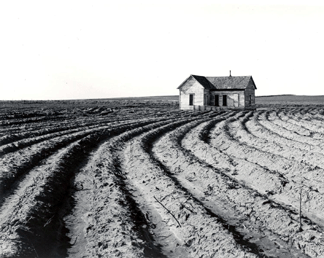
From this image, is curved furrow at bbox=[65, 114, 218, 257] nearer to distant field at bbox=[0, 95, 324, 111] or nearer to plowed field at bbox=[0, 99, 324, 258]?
plowed field at bbox=[0, 99, 324, 258]

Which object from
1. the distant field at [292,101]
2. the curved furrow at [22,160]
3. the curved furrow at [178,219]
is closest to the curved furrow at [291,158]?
the curved furrow at [178,219]

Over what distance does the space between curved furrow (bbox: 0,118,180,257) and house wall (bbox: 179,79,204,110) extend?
25.3 meters

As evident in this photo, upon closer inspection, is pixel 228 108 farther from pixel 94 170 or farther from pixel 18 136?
pixel 94 170

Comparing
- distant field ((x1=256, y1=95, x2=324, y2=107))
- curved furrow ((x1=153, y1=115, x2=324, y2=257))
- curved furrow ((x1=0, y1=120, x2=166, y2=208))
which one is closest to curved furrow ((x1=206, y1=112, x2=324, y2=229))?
curved furrow ((x1=153, y1=115, x2=324, y2=257))

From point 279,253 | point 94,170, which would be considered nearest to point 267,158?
point 94,170

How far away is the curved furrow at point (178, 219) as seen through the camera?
15.2ft

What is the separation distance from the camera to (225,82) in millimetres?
35500

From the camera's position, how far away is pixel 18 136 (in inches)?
524

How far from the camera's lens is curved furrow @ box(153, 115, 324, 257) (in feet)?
15.7

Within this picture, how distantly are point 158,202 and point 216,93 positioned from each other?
2966cm

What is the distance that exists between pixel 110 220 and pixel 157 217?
2.57ft

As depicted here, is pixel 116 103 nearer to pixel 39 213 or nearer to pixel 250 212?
pixel 39 213

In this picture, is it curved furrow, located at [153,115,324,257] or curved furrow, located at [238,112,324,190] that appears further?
curved furrow, located at [238,112,324,190]

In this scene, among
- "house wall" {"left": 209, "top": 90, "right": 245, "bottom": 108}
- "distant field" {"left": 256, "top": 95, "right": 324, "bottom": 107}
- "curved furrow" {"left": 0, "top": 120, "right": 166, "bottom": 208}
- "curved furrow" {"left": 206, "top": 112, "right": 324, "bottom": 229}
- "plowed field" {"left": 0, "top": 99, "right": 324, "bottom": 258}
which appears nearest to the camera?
"plowed field" {"left": 0, "top": 99, "right": 324, "bottom": 258}
